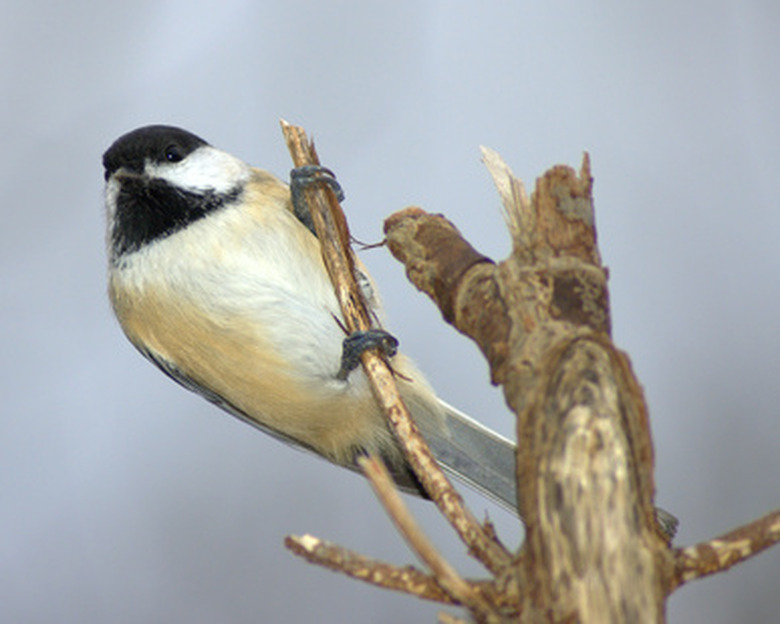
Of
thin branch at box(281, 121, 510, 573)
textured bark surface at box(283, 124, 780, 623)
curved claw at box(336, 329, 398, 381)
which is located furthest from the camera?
curved claw at box(336, 329, 398, 381)

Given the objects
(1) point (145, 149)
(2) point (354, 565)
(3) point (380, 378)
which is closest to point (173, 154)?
(1) point (145, 149)

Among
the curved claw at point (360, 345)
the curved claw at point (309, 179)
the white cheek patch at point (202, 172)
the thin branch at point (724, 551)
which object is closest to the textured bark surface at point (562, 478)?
the thin branch at point (724, 551)

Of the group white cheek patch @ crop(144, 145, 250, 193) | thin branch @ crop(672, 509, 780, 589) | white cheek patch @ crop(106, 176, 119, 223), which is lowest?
thin branch @ crop(672, 509, 780, 589)

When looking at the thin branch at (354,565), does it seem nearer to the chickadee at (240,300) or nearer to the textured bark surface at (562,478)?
the textured bark surface at (562,478)

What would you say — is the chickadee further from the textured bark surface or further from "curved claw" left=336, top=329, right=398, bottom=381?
the textured bark surface

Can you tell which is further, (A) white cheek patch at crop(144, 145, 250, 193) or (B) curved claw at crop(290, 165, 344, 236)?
(A) white cheek patch at crop(144, 145, 250, 193)

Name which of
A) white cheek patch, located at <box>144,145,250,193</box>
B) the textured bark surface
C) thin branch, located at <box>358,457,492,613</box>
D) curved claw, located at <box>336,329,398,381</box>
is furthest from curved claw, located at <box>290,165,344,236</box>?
thin branch, located at <box>358,457,492,613</box>
